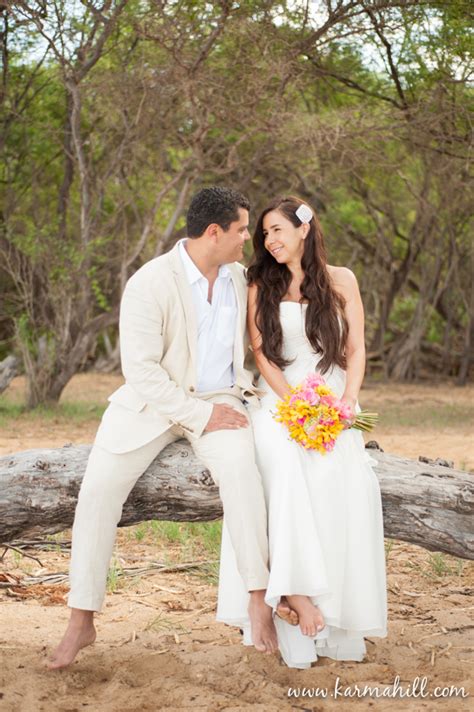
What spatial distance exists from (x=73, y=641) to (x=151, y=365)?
1167mm

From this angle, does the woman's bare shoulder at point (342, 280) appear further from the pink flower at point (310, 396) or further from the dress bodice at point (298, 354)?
the pink flower at point (310, 396)

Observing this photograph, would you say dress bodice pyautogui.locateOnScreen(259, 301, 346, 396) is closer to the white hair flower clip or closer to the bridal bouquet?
the bridal bouquet

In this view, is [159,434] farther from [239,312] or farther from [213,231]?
[213,231]

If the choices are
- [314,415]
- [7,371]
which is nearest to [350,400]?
[314,415]

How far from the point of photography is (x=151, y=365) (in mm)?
4070

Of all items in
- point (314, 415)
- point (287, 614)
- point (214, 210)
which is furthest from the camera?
point (214, 210)

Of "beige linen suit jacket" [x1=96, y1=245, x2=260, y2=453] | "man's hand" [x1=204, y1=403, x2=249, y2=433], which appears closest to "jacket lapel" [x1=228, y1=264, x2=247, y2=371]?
"beige linen suit jacket" [x1=96, y1=245, x2=260, y2=453]

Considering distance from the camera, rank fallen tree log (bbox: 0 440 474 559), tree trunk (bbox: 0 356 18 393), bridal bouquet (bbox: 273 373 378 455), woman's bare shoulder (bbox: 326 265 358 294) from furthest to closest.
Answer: tree trunk (bbox: 0 356 18 393) → woman's bare shoulder (bbox: 326 265 358 294) → fallen tree log (bbox: 0 440 474 559) → bridal bouquet (bbox: 273 373 378 455)

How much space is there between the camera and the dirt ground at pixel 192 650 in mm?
3641

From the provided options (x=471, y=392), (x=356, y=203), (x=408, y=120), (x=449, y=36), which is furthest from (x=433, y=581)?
(x=356, y=203)

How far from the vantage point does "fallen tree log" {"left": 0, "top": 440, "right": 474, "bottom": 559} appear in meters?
4.10

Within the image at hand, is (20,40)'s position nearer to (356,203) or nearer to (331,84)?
(331,84)

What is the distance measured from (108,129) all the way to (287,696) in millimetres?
10094

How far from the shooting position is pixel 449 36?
9805 millimetres
